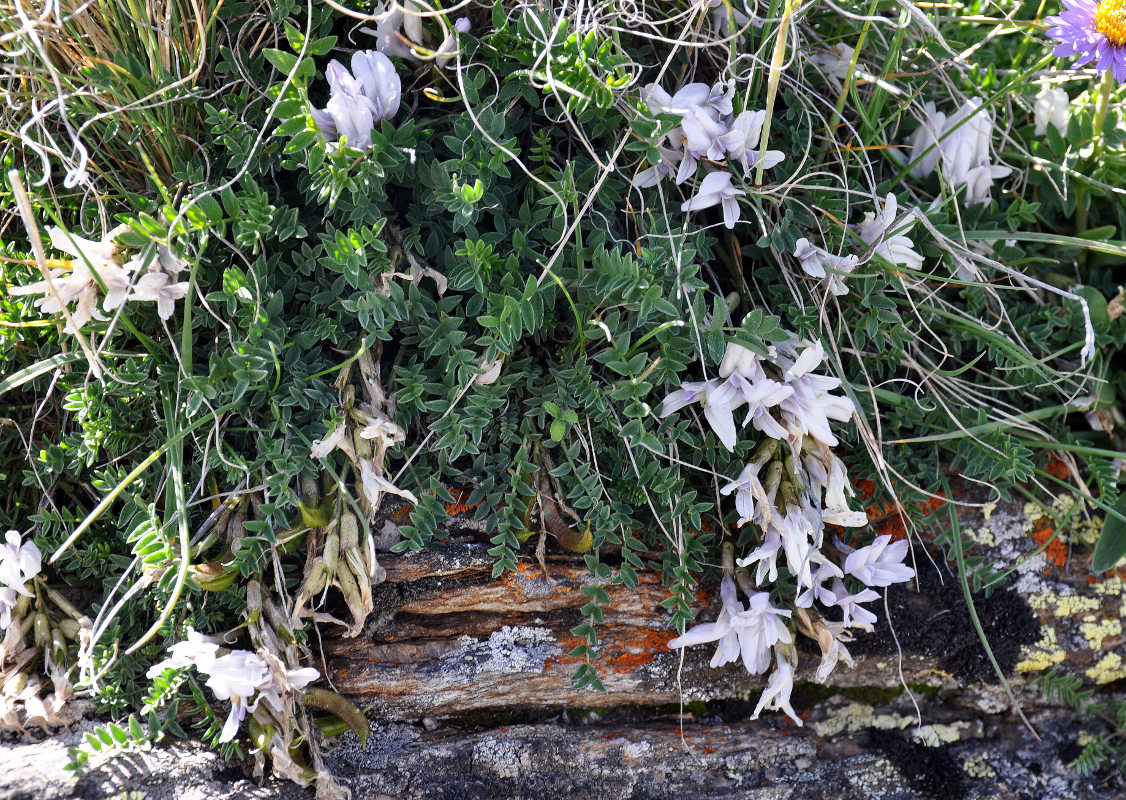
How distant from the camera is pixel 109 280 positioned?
160 cm

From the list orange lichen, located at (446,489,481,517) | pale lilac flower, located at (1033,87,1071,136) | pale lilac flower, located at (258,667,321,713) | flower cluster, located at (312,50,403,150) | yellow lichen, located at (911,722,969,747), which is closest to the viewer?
flower cluster, located at (312,50,403,150)

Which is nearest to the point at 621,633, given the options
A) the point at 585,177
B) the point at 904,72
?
the point at 585,177

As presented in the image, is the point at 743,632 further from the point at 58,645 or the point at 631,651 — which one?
the point at 58,645

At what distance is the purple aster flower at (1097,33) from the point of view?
6.03ft

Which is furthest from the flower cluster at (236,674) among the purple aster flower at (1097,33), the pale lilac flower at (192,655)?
the purple aster flower at (1097,33)

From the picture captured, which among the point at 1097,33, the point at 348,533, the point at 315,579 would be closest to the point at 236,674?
the point at 315,579

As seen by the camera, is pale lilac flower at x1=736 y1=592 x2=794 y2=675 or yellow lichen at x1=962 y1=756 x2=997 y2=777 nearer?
pale lilac flower at x1=736 y1=592 x2=794 y2=675

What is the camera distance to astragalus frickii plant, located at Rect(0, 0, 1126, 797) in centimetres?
164

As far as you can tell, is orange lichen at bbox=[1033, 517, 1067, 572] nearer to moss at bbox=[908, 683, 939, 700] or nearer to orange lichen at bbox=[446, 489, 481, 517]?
moss at bbox=[908, 683, 939, 700]

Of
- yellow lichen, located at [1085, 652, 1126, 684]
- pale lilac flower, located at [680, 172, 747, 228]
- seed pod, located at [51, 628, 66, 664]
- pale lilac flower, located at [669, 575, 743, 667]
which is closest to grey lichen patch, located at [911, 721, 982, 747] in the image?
yellow lichen, located at [1085, 652, 1126, 684]

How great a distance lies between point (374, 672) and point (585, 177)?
1225 mm

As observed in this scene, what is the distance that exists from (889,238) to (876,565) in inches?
28.5

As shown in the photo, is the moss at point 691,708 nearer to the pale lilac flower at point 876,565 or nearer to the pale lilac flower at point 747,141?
the pale lilac flower at point 876,565

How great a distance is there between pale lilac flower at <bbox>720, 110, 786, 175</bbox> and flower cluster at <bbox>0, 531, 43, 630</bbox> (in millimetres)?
1747
